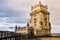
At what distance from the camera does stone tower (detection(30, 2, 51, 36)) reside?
37.7m

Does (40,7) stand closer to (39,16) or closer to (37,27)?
(39,16)

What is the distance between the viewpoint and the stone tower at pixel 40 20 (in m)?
37.7

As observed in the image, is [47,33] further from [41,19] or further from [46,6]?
[46,6]

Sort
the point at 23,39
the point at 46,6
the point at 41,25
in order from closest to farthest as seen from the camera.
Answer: the point at 23,39, the point at 41,25, the point at 46,6

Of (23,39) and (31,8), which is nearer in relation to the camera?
(23,39)

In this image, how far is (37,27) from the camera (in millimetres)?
37875

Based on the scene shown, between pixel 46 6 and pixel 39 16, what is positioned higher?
pixel 46 6

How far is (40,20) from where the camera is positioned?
126ft

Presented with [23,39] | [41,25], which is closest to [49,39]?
[23,39]

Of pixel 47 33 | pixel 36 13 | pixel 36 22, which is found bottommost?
pixel 47 33

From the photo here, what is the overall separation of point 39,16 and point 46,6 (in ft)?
14.6

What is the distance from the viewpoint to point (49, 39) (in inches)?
1018

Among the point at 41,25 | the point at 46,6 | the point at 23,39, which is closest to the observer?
the point at 23,39

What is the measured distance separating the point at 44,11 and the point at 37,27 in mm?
4782
